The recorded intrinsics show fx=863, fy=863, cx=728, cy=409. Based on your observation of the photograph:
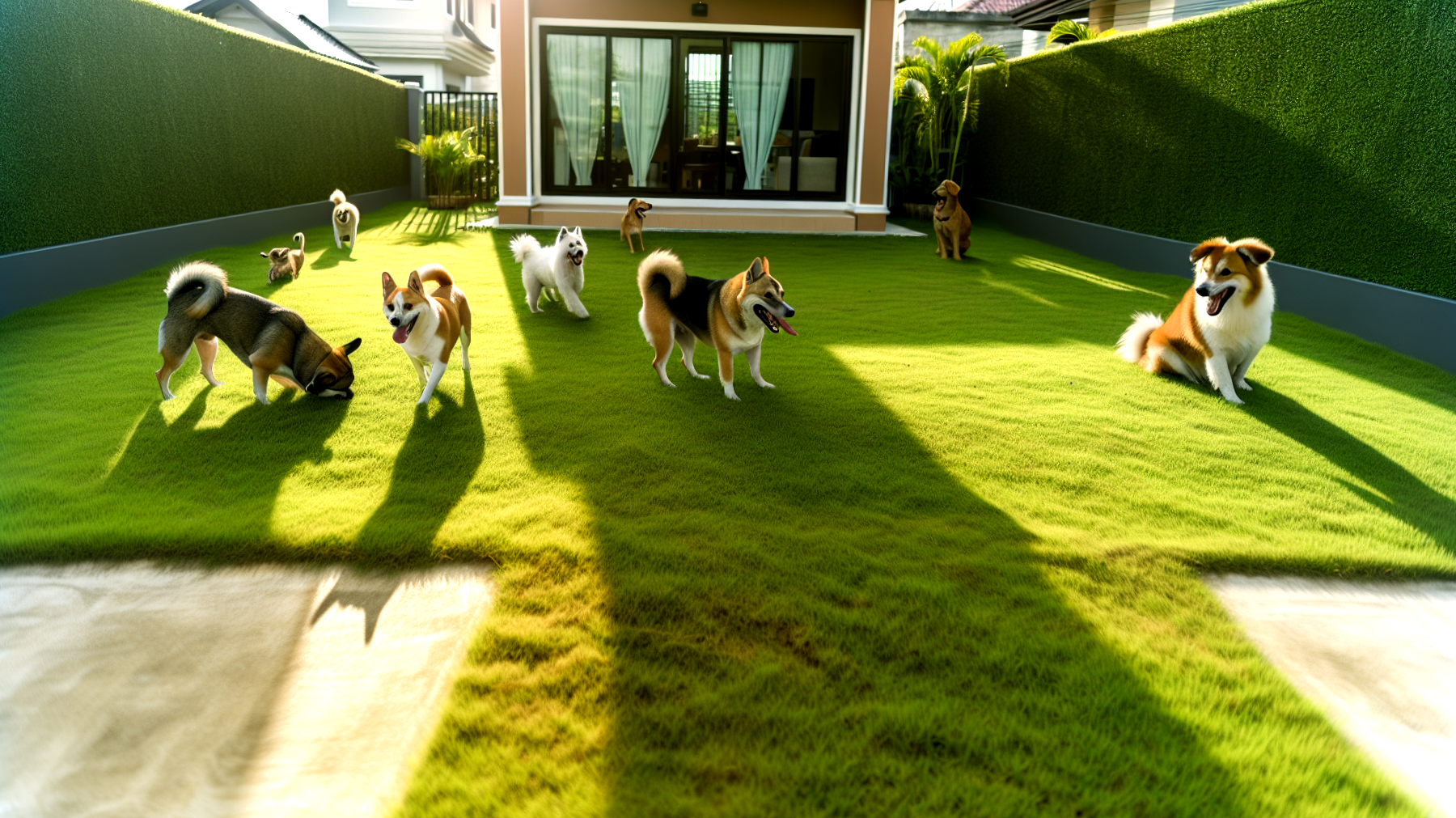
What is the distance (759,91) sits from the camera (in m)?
13.5

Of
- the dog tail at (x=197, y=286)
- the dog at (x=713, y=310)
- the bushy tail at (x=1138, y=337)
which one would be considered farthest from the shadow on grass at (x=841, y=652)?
the bushy tail at (x=1138, y=337)

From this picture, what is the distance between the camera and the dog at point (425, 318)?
162 inches

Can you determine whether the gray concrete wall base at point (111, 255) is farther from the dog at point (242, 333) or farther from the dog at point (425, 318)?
the dog at point (425, 318)

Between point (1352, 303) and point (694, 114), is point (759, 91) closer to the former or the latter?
point (694, 114)

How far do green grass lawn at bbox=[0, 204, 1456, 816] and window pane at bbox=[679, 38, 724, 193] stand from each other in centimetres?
800

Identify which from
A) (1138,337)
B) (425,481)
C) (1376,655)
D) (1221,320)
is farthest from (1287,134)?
(425,481)

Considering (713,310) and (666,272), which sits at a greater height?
(666,272)

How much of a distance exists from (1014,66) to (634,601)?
13.7 m

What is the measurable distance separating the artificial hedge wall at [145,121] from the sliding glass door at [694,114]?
3533mm

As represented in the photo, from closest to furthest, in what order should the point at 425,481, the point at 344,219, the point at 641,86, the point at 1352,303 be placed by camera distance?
1. the point at 425,481
2. the point at 1352,303
3. the point at 344,219
4. the point at 641,86

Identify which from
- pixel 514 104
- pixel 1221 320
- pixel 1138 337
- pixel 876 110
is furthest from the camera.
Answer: pixel 876 110

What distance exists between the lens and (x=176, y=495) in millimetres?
3309

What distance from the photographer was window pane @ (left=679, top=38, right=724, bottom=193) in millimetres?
13414

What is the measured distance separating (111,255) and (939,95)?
12268mm
